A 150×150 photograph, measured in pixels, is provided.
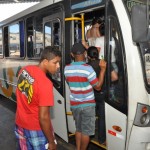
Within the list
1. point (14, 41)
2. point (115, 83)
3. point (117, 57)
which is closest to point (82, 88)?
point (115, 83)

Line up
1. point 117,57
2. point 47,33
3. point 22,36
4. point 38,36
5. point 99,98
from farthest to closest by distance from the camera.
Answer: point 22,36
point 38,36
point 47,33
point 99,98
point 117,57

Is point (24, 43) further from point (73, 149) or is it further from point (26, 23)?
point (73, 149)

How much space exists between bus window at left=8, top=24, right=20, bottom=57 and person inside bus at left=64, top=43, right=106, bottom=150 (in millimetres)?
3170

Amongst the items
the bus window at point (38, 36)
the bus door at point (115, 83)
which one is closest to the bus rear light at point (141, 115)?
the bus door at point (115, 83)

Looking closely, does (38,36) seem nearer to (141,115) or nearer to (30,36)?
(30,36)

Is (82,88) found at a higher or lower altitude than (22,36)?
lower

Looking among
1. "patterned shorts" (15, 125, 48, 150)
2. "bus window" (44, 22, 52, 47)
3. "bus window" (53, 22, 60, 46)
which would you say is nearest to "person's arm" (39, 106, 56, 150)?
"patterned shorts" (15, 125, 48, 150)

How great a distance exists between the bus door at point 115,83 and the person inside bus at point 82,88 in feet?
0.56

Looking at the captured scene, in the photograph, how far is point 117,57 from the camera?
3887mm

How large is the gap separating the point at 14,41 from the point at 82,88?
12.5 ft

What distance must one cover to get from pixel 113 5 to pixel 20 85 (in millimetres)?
1773

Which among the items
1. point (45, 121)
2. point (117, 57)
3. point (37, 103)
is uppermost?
point (117, 57)

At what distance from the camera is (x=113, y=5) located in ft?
12.7

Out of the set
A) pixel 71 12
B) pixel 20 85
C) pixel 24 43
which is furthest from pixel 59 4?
pixel 20 85
